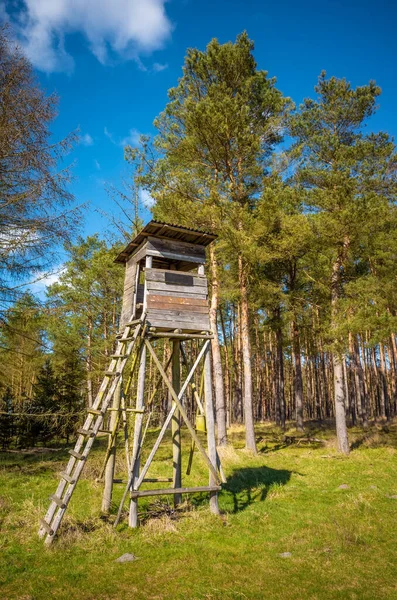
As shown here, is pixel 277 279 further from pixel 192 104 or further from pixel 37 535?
pixel 37 535

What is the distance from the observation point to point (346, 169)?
16016 millimetres

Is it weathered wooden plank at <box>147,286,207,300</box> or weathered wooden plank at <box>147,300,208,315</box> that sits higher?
weathered wooden plank at <box>147,286,207,300</box>

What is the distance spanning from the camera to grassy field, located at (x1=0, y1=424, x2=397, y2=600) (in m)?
4.98

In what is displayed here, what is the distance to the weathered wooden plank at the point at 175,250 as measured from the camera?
931 centimetres

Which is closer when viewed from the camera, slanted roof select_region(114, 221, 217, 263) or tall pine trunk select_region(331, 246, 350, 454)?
slanted roof select_region(114, 221, 217, 263)

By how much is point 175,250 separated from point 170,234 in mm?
458

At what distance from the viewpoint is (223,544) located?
661 centimetres

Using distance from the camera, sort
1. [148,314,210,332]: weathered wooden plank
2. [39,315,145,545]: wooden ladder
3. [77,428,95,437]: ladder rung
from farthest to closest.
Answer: [148,314,210,332]: weathered wooden plank → [77,428,95,437]: ladder rung → [39,315,145,545]: wooden ladder

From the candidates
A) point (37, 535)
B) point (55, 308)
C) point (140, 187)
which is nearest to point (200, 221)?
point (140, 187)

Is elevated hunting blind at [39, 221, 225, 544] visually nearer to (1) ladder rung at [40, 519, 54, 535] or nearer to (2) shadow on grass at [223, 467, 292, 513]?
(2) shadow on grass at [223, 467, 292, 513]

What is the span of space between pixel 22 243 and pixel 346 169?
1383 centimetres

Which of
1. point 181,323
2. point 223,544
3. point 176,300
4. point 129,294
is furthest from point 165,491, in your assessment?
point 129,294

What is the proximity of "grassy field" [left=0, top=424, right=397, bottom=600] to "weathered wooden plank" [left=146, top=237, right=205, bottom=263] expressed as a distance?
20.1ft

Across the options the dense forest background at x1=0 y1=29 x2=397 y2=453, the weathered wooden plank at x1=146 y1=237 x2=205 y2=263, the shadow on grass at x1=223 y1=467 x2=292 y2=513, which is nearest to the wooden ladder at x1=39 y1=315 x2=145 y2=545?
the weathered wooden plank at x1=146 y1=237 x2=205 y2=263
